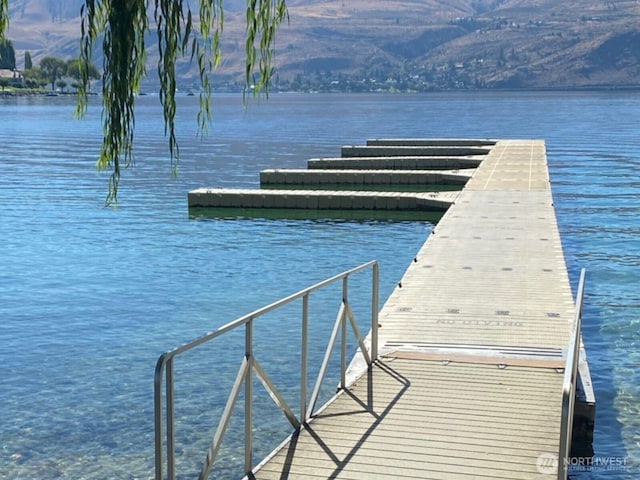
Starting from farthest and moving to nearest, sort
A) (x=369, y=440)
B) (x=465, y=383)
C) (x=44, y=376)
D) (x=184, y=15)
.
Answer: (x=44, y=376)
(x=465, y=383)
(x=369, y=440)
(x=184, y=15)

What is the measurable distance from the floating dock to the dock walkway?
2cm

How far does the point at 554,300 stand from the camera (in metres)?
13.6

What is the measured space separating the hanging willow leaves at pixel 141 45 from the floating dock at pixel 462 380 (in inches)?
123

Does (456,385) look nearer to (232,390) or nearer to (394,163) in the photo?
(232,390)

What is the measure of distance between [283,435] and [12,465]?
10.5ft

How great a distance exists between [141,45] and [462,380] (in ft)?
16.5

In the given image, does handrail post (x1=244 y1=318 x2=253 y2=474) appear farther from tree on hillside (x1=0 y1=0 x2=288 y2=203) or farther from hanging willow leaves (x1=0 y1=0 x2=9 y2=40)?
hanging willow leaves (x1=0 y1=0 x2=9 y2=40)

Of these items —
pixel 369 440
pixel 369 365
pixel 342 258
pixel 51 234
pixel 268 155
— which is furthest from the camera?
pixel 268 155

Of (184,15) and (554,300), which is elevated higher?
→ (184,15)

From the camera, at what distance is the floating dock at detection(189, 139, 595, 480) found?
7609 millimetres

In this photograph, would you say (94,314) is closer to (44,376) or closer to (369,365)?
(44,376)

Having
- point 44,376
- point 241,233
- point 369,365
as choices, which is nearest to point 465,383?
point 369,365

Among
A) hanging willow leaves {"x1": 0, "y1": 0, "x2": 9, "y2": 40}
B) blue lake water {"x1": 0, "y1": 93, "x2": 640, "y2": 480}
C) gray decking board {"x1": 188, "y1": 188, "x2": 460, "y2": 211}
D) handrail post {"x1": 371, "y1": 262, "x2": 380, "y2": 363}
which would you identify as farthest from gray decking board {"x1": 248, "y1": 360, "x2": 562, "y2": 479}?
gray decking board {"x1": 188, "y1": 188, "x2": 460, "y2": 211}
